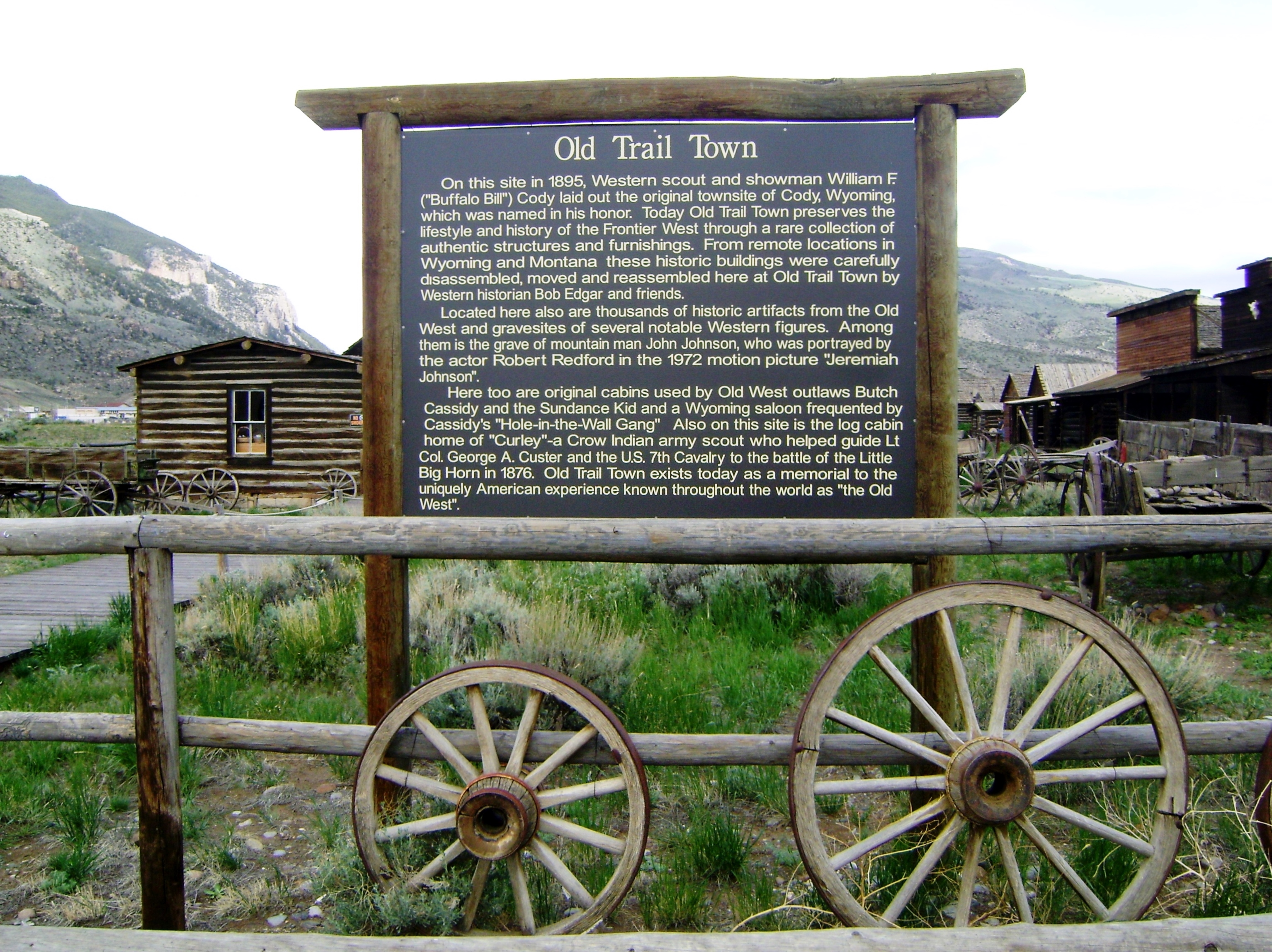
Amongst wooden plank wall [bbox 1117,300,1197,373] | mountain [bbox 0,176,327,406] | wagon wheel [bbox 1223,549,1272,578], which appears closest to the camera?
wagon wheel [bbox 1223,549,1272,578]

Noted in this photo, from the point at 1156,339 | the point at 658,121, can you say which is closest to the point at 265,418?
the point at 658,121

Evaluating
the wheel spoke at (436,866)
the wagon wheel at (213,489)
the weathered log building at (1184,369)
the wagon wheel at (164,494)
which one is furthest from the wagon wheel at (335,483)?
the weathered log building at (1184,369)

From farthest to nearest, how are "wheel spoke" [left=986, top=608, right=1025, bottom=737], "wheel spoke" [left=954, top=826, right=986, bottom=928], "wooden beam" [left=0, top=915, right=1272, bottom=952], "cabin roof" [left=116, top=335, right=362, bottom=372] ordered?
"cabin roof" [left=116, top=335, right=362, bottom=372]
"wheel spoke" [left=986, top=608, right=1025, bottom=737]
"wheel spoke" [left=954, top=826, right=986, bottom=928]
"wooden beam" [left=0, top=915, right=1272, bottom=952]

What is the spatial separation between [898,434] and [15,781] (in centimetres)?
445

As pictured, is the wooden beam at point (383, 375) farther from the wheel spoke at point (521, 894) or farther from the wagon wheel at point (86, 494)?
the wagon wheel at point (86, 494)

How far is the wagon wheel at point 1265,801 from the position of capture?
2480mm

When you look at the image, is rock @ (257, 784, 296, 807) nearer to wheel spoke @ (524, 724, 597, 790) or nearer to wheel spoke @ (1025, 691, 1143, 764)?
wheel spoke @ (524, 724, 597, 790)

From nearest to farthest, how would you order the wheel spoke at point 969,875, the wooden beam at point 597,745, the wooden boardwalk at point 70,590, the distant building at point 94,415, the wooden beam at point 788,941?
1. the wooden beam at point 788,941
2. the wheel spoke at point 969,875
3. the wooden beam at point 597,745
4. the wooden boardwalk at point 70,590
5. the distant building at point 94,415

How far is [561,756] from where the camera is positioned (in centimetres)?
250

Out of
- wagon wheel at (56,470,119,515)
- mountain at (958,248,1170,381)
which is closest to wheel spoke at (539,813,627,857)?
wagon wheel at (56,470,119,515)

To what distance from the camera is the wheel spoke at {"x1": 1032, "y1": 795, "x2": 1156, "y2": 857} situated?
7.65 feet

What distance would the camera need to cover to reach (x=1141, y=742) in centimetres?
263

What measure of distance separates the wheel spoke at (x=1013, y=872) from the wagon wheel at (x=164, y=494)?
1811 cm

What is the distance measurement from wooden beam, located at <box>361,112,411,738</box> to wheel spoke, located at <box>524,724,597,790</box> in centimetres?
94
